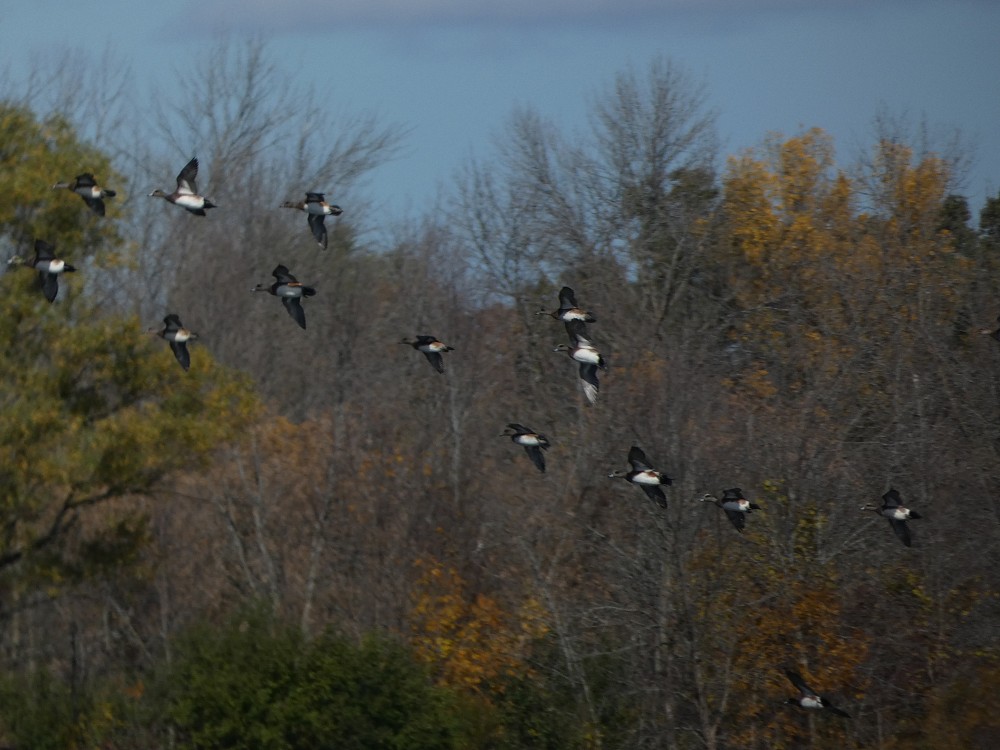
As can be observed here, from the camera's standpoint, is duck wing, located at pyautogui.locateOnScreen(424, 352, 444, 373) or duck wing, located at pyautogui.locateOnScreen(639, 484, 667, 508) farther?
duck wing, located at pyautogui.locateOnScreen(424, 352, 444, 373)

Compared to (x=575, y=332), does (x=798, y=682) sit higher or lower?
lower

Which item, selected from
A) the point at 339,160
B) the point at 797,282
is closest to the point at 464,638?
the point at 797,282

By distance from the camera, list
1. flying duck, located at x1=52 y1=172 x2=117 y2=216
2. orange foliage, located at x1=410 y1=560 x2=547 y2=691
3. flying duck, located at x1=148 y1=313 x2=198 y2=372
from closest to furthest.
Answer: flying duck, located at x1=148 y1=313 x2=198 y2=372 < flying duck, located at x1=52 y1=172 x2=117 y2=216 < orange foliage, located at x1=410 y1=560 x2=547 y2=691

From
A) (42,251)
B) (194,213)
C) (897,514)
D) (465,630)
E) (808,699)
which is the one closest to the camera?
(808,699)

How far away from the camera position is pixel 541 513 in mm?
26234

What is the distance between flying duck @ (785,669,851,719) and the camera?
66.3 ft

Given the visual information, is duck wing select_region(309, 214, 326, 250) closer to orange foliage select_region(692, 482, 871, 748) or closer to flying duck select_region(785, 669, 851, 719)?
orange foliage select_region(692, 482, 871, 748)

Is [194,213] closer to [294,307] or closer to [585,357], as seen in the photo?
[294,307]

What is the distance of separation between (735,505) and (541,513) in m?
6.20

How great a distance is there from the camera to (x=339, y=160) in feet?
167

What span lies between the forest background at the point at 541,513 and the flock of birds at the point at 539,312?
92 cm

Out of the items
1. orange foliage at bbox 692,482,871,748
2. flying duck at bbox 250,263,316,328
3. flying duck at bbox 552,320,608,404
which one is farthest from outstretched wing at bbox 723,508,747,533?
flying duck at bbox 250,263,316,328

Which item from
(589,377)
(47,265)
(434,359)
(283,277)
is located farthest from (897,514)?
(47,265)

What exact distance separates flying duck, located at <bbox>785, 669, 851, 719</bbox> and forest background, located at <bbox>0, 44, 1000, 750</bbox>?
706 mm
